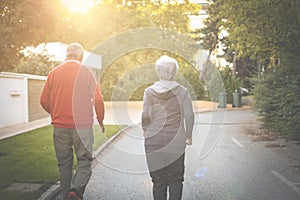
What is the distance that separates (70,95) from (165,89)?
3.84ft

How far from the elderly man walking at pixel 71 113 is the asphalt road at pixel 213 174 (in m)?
0.66

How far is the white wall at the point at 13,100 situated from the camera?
13.0m

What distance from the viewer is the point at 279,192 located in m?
5.39

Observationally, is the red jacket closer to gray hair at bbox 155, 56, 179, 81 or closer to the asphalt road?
gray hair at bbox 155, 56, 179, 81

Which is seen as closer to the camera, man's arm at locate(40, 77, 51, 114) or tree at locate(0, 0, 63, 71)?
man's arm at locate(40, 77, 51, 114)

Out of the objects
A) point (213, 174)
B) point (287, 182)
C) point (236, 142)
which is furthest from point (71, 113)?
point (236, 142)

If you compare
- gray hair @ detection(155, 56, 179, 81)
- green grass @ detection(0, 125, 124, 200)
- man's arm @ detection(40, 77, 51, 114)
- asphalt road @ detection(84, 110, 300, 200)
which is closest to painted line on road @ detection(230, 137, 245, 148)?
asphalt road @ detection(84, 110, 300, 200)

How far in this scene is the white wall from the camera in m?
13.0

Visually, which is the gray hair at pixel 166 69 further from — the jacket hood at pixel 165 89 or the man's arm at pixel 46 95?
the man's arm at pixel 46 95

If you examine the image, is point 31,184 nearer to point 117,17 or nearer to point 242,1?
point 242,1

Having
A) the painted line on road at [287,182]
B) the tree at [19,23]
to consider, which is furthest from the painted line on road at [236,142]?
the tree at [19,23]

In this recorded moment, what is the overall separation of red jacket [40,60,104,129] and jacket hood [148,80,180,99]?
89 cm

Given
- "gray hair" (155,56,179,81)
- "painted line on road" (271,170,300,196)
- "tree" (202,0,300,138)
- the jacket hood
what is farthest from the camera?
"tree" (202,0,300,138)

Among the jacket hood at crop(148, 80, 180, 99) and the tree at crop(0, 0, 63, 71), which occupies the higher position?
the tree at crop(0, 0, 63, 71)
